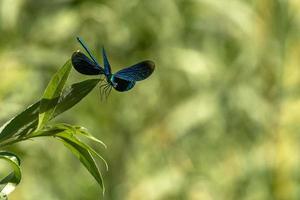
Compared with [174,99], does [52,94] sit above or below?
below

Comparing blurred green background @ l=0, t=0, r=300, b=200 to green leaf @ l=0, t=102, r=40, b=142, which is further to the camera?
blurred green background @ l=0, t=0, r=300, b=200

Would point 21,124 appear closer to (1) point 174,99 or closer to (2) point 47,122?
(2) point 47,122

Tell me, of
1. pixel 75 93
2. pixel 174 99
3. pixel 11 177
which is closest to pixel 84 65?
pixel 75 93

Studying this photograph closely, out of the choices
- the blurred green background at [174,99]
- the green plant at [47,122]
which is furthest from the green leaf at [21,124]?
the blurred green background at [174,99]

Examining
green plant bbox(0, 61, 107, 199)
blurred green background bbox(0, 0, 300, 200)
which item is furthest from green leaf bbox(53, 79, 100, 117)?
blurred green background bbox(0, 0, 300, 200)

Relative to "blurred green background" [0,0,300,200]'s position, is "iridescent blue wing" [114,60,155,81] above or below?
below

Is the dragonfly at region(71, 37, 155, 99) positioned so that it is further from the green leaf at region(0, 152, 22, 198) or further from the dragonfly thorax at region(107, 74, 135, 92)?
the green leaf at region(0, 152, 22, 198)
